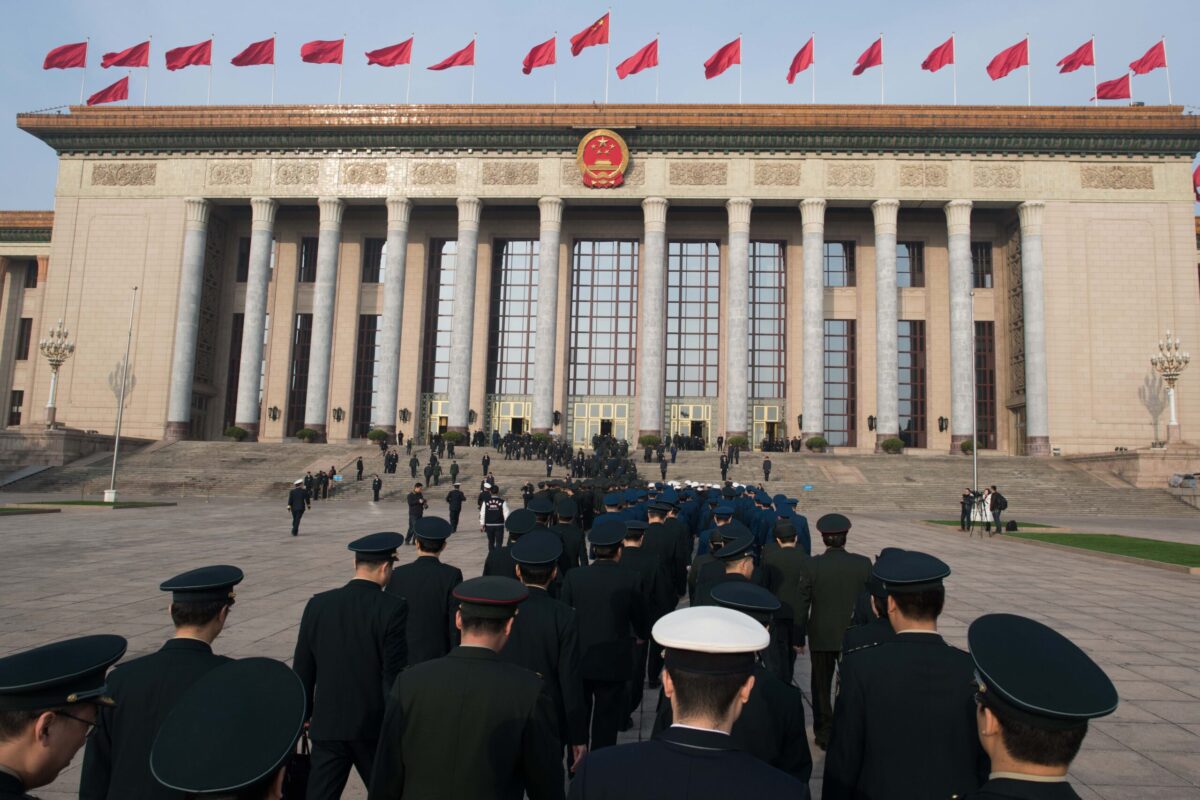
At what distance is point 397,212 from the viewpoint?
44.9 m

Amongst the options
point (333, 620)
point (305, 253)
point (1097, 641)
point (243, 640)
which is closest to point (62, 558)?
point (243, 640)

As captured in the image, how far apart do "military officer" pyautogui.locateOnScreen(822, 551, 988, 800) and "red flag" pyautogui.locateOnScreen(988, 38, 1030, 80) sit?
44.2 meters

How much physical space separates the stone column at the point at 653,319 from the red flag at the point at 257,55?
21871 mm

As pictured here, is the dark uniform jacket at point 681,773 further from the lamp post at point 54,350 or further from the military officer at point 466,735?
the lamp post at point 54,350

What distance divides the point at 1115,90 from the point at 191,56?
160 feet

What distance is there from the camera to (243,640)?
8.24 meters

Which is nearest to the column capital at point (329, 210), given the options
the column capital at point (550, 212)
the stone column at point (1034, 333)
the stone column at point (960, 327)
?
the column capital at point (550, 212)

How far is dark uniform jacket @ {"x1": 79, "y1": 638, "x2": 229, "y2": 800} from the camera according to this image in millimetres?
2861

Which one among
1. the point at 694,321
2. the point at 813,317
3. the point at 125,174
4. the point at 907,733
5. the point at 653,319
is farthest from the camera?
the point at 694,321

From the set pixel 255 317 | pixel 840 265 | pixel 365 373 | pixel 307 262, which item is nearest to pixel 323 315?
pixel 255 317

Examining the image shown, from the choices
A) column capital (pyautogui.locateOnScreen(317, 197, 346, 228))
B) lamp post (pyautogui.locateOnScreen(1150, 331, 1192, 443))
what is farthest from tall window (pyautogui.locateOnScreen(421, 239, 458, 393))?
lamp post (pyautogui.locateOnScreen(1150, 331, 1192, 443))

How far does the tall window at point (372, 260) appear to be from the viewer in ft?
161

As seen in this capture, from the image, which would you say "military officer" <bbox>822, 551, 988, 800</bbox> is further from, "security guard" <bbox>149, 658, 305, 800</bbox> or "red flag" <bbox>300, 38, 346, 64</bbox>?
"red flag" <bbox>300, 38, 346, 64</bbox>

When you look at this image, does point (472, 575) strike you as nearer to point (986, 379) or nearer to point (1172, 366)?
point (1172, 366)
